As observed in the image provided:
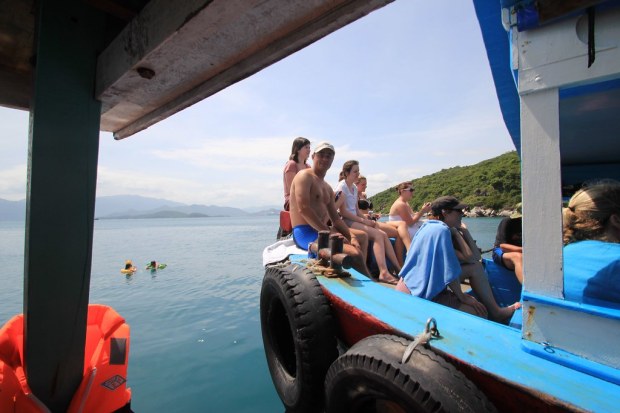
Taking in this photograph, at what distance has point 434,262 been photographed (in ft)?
7.74

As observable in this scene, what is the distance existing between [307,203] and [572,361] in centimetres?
270

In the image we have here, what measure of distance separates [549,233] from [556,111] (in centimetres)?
51

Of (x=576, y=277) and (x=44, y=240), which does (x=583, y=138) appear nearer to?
(x=576, y=277)

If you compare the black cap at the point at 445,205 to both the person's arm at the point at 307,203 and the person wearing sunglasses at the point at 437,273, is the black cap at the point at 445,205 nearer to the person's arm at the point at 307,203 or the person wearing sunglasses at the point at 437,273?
the person wearing sunglasses at the point at 437,273

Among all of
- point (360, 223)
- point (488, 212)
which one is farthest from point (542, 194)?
point (488, 212)

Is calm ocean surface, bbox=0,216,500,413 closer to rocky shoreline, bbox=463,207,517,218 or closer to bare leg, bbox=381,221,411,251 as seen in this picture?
bare leg, bbox=381,221,411,251

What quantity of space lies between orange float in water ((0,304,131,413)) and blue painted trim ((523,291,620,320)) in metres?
2.78

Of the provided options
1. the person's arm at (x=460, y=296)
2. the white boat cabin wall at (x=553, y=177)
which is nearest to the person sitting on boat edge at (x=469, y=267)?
the person's arm at (x=460, y=296)

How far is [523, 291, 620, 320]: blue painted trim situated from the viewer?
1.15m

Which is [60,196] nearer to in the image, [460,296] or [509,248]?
[460,296]

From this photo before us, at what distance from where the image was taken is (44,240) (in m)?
2.08

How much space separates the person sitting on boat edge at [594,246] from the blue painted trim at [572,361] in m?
0.31

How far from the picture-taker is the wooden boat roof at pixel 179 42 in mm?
1484

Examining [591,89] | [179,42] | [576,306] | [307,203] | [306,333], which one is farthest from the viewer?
[307,203]
